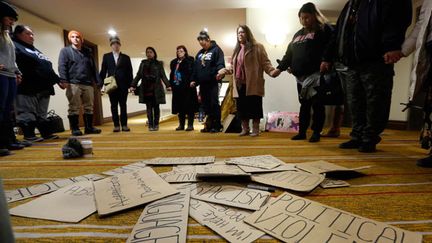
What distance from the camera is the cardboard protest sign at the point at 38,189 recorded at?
736 millimetres

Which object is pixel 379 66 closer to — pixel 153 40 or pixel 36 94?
pixel 36 94

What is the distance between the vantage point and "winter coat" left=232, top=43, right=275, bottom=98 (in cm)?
199

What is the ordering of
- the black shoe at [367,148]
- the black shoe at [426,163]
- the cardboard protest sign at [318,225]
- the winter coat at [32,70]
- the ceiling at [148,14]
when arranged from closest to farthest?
the cardboard protest sign at [318,225]
the black shoe at [426,163]
the black shoe at [367,148]
the winter coat at [32,70]
the ceiling at [148,14]

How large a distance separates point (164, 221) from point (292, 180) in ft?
1.64

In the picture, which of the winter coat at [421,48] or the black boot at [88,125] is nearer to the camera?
the winter coat at [421,48]

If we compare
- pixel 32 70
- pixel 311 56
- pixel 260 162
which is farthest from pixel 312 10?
pixel 32 70

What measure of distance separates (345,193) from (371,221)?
0.20 meters

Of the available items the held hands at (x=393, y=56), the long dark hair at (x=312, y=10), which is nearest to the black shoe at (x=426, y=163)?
the held hands at (x=393, y=56)


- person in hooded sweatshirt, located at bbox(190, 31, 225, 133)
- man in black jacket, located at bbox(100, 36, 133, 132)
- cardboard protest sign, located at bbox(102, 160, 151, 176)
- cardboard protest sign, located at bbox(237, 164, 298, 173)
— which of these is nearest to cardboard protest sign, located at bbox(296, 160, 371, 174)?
cardboard protest sign, located at bbox(237, 164, 298, 173)

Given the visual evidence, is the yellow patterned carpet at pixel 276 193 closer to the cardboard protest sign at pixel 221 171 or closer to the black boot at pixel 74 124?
the cardboard protest sign at pixel 221 171

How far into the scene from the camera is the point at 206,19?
338cm

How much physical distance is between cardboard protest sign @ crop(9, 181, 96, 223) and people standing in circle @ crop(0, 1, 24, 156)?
116 centimetres

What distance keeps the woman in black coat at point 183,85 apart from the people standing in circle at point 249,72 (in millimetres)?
749

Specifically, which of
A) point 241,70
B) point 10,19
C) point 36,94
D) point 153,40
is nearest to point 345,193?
point 241,70
